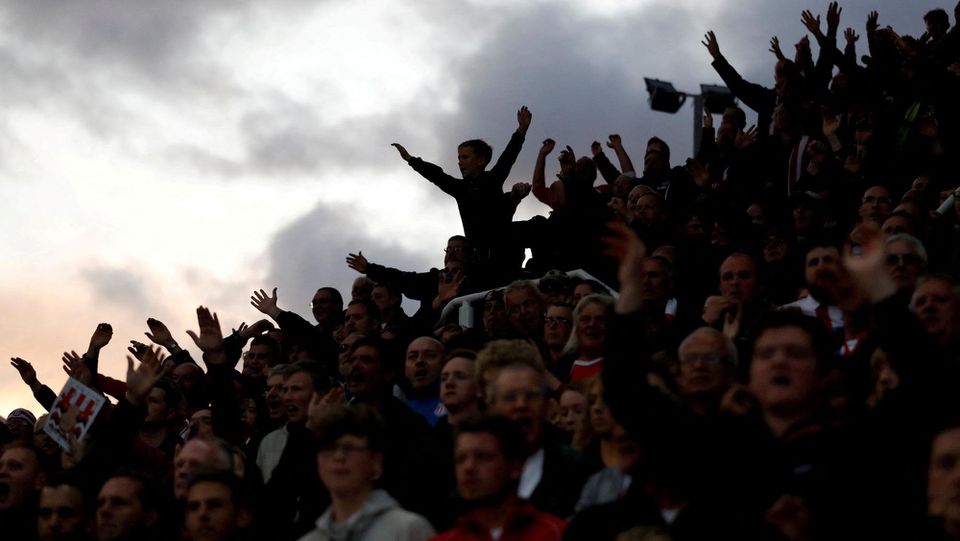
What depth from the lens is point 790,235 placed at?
11367 millimetres

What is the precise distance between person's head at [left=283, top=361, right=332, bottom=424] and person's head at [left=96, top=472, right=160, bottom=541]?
122cm

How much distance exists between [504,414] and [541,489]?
0.38 meters

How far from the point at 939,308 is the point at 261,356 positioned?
6.61 m

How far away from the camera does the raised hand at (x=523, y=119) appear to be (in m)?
13.1

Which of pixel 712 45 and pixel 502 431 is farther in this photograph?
pixel 712 45

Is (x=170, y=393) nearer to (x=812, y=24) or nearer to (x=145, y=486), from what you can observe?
(x=145, y=486)

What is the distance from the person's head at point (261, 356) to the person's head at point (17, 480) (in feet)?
10.8

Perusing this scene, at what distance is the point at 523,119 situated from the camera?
43.2 feet

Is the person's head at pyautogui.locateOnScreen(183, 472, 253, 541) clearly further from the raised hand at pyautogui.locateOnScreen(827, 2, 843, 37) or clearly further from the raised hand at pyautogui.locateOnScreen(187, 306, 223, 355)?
the raised hand at pyautogui.locateOnScreen(827, 2, 843, 37)

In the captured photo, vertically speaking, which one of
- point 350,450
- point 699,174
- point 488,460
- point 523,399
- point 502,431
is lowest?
point 488,460

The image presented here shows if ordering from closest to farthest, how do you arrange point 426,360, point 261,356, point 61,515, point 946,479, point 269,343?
point 946,479 < point 61,515 < point 426,360 < point 261,356 < point 269,343

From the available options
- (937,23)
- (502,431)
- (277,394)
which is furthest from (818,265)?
(937,23)

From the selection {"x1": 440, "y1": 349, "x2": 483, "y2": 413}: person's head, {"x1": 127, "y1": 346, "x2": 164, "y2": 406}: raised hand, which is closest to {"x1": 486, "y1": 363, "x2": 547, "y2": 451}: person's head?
{"x1": 440, "y1": 349, "x2": 483, "y2": 413}: person's head

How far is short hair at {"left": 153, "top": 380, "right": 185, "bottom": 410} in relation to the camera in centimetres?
988
